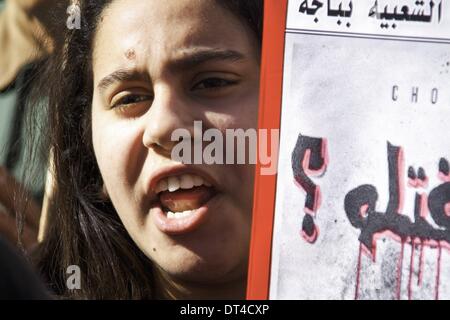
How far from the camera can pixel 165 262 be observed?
5.61 ft

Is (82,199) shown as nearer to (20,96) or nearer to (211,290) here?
(211,290)

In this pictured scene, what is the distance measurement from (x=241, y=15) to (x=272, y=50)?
221mm

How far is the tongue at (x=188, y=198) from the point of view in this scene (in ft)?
5.51

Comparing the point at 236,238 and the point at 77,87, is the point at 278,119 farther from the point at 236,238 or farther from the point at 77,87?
the point at 77,87

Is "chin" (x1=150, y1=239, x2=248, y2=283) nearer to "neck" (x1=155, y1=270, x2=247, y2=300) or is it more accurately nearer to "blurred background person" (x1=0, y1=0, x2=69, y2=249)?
"neck" (x1=155, y1=270, x2=247, y2=300)

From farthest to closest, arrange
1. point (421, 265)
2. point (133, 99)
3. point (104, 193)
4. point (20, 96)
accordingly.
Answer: point (20, 96) → point (104, 193) → point (133, 99) → point (421, 265)

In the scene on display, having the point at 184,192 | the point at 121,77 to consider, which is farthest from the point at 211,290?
the point at 121,77

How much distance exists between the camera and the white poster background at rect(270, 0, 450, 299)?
1.49 metres

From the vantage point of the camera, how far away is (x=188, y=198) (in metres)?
1.68

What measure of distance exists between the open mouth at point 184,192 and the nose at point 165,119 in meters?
0.06

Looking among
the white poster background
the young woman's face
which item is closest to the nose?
the young woman's face

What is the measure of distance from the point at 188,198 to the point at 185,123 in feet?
0.44

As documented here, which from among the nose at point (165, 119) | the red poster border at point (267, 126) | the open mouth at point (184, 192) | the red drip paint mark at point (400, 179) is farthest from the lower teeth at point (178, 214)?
the red drip paint mark at point (400, 179)

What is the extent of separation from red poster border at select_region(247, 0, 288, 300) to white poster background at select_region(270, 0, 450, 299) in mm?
11
